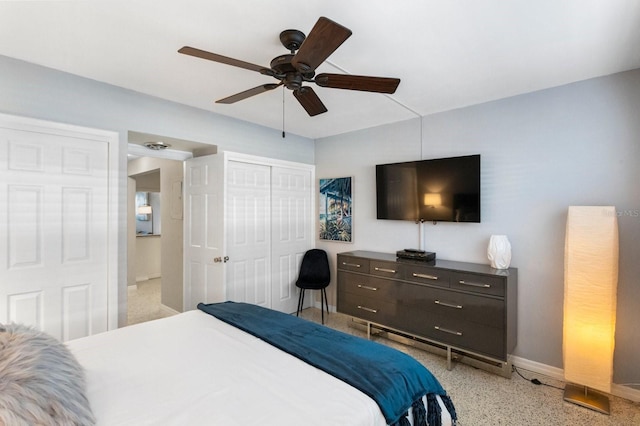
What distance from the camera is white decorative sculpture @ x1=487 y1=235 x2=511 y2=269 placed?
9.05 ft

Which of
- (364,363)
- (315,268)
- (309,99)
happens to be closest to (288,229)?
(315,268)

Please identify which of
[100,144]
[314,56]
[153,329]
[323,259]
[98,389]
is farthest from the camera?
[323,259]

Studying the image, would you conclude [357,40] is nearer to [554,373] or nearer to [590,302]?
[590,302]

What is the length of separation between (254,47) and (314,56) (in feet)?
2.26

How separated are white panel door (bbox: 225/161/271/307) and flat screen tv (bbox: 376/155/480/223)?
144 centimetres

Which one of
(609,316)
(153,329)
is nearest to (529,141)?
(609,316)

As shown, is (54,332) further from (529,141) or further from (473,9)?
(529,141)

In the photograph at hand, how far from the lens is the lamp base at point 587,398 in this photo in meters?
2.21

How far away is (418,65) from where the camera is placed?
230 centimetres

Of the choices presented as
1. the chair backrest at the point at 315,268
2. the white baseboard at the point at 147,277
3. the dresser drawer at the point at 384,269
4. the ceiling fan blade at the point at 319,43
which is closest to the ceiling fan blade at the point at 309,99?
the ceiling fan blade at the point at 319,43

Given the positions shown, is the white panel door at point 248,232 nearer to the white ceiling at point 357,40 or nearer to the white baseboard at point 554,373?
the white ceiling at point 357,40

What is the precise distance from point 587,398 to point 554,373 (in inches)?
13.9

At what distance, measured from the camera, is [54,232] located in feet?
7.88

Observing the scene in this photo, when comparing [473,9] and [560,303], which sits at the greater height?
[473,9]
